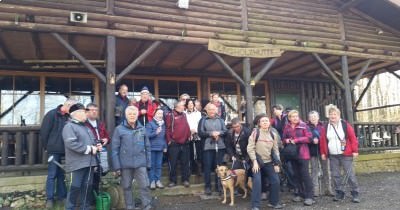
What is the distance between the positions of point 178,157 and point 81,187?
6.92 ft

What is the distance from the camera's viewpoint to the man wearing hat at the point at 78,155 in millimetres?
4664

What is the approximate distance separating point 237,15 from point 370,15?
448 cm

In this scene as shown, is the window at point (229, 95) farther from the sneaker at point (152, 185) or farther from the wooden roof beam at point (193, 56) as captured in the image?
the sneaker at point (152, 185)

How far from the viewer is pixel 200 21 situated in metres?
7.69

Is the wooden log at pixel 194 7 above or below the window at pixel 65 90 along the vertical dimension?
above

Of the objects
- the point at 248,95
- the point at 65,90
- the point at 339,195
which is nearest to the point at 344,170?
the point at 339,195

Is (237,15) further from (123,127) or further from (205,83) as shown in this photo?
(123,127)

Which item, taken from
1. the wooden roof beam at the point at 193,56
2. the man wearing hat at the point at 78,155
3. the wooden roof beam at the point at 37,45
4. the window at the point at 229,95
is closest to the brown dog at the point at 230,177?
the man wearing hat at the point at 78,155

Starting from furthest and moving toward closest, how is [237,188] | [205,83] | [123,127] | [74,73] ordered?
[205,83] → [74,73] → [237,188] → [123,127]

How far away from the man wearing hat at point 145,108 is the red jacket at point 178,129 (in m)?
0.36

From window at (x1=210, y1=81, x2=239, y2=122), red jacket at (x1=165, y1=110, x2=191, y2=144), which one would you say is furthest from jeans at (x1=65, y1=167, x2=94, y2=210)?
window at (x1=210, y1=81, x2=239, y2=122)

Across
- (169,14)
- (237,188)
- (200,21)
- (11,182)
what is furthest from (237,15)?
(11,182)

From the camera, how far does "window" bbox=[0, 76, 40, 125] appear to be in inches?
336

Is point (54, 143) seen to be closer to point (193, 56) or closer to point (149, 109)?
point (149, 109)
